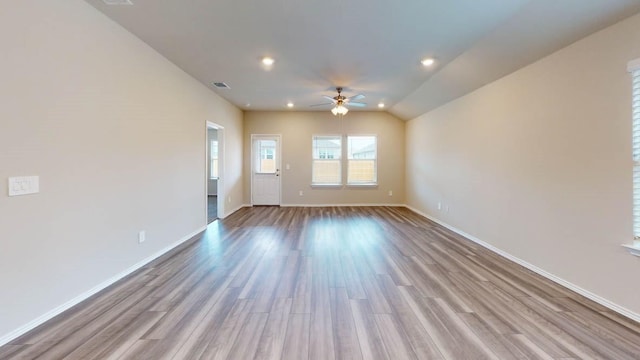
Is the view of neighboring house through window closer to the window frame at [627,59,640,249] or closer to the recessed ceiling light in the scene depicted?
the recessed ceiling light

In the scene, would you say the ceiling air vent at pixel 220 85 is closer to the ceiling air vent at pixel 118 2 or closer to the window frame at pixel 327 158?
the ceiling air vent at pixel 118 2

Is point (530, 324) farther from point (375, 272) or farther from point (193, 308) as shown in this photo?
point (193, 308)

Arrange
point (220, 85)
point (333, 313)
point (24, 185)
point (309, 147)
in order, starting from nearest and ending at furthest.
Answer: point (24, 185)
point (333, 313)
point (220, 85)
point (309, 147)

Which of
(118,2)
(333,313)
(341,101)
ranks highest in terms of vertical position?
(118,2)

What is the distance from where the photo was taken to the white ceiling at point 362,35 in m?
2.63

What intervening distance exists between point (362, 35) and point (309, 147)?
5.07 meters

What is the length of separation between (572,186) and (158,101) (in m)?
4.87

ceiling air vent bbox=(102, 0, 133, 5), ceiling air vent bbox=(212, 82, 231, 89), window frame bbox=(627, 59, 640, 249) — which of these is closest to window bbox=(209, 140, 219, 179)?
ceiling air vent bbox=(212, 82, 231, 89)

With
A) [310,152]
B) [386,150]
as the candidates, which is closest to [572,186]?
[386,150]

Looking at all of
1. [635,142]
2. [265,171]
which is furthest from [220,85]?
[635,142]

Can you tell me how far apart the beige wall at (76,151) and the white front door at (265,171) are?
413cm

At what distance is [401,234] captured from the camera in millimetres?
5043

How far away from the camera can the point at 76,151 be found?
2518 millimetres

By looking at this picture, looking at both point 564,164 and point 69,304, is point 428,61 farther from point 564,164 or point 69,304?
point 69,304
